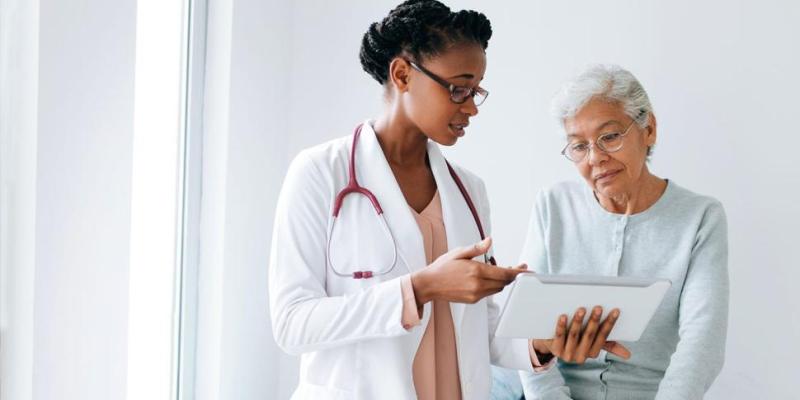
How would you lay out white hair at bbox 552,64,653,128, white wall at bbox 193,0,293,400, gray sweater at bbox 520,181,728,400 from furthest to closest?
white wall at bbox 193,0,293,400
white hair at bbox 552,64,653,128
gray sweater at bbox 520,181,728,400

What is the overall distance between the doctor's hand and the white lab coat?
5 centimetres

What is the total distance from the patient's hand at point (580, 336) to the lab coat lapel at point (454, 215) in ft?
0.67

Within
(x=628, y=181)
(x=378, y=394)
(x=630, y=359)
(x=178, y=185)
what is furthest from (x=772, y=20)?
(x=178, y=185)

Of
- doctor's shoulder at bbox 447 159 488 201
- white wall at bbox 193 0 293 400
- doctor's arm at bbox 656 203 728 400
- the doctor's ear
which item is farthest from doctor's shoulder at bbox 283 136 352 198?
white wall at bbox 193 0 293 400

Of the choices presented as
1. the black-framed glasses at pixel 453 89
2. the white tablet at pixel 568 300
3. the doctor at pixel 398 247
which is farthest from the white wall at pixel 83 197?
the white tablet at pixel 568 300

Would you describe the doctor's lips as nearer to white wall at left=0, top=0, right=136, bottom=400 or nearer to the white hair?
the white hair

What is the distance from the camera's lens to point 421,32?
1609 mm

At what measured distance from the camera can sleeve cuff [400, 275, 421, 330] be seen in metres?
1.41

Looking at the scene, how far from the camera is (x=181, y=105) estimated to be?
255 cm

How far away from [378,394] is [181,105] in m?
1.39

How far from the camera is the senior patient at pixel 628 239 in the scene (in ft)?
5.94

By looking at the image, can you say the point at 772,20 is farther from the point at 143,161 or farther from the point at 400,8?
the point at 143,161

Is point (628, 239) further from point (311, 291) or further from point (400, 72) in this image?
point (311, 291)

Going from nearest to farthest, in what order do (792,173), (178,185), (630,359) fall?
(630,359) < (792,173) < (178,185)
